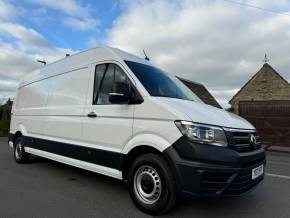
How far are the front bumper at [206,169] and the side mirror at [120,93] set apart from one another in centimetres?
105

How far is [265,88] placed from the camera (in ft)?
111

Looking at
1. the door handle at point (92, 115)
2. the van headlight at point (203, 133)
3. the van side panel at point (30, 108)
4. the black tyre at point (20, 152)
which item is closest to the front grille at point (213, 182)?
the van headlight at point (203, 133)

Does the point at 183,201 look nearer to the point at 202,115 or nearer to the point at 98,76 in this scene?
the point at 202,115

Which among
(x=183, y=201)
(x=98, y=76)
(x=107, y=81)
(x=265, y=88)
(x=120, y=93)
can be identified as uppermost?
(x=265, y=88)

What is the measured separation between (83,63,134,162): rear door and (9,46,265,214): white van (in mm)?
15

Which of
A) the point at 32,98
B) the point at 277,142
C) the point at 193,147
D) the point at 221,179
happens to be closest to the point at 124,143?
the point at 193,147

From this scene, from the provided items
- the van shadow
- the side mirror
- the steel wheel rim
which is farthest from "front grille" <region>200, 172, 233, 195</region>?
the side mirror

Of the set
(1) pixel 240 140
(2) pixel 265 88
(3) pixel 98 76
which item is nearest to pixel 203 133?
(1) pixel 240 140

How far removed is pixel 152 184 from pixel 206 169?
0.84 metres

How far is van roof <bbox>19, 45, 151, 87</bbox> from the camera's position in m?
5.03

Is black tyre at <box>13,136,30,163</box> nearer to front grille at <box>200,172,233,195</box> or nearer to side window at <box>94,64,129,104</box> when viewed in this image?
side window at <box>94,64,129,104</box>

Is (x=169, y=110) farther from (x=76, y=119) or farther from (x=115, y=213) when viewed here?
(x=76, y=119)

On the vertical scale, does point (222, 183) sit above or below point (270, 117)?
below

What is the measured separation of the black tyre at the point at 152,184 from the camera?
389cm
